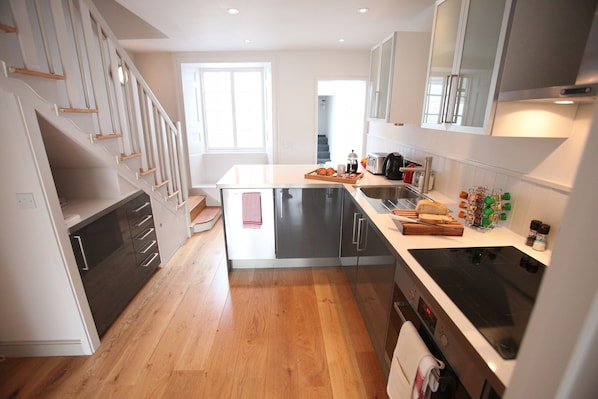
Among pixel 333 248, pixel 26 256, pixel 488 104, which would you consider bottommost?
pixel 333 248

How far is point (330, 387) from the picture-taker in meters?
1.59

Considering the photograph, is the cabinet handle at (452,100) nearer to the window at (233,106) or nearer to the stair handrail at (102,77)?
the stair handrail at (102,77)

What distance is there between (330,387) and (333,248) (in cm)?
126

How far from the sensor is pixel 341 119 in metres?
6.34

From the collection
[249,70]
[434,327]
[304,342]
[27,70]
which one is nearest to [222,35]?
[249,70]

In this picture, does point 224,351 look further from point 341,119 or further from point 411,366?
point 341,119

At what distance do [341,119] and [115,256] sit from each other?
5.44m

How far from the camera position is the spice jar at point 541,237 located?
4.09 ft

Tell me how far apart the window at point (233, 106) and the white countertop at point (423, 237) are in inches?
90.1

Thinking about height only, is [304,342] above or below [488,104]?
below

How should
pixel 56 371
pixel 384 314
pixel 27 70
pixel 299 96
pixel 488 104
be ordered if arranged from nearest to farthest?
1. pixel 488 104
2. pixel 27 70
3. pixel 384 314
4. pixel 56 371
5. pixel 299 96

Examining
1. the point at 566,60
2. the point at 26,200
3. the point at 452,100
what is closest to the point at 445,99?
the point at 452,100

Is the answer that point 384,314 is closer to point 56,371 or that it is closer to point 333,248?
point 333,248

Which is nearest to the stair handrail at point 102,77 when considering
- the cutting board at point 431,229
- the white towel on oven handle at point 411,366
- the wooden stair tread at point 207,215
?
the wooden stair tread at point 207,215
